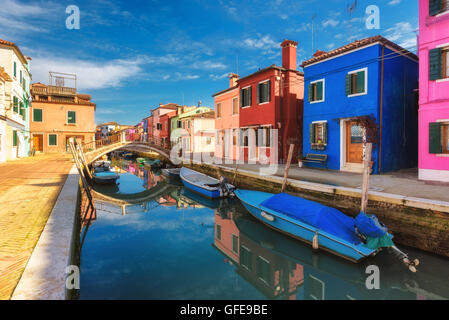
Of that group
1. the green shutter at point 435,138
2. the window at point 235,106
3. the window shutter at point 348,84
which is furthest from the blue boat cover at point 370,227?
the window at point 235,106

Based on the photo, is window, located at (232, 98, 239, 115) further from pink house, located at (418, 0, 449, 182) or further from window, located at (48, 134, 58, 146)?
window, located at (48, 134, 58, 146)

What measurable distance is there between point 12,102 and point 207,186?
17.5 meters

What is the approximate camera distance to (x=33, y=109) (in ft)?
89.1

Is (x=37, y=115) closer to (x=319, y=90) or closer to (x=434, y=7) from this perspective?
(x=319, y=90)

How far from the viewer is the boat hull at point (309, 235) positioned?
585 cm

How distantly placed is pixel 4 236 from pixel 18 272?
1.70 metres

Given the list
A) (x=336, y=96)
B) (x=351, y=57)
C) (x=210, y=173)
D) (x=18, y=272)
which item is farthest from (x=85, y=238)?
(x=351, y=57)

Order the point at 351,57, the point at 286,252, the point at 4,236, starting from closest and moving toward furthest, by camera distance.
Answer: the point at 4,236
the point at 286,252
the point at 351,57

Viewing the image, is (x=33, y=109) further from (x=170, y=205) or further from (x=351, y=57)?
(x=351, y=57)

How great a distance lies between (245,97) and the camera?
1872cm

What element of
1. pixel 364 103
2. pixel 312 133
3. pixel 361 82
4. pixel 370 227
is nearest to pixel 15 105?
pixel 312 133

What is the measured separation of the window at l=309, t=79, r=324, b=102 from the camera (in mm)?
14047
